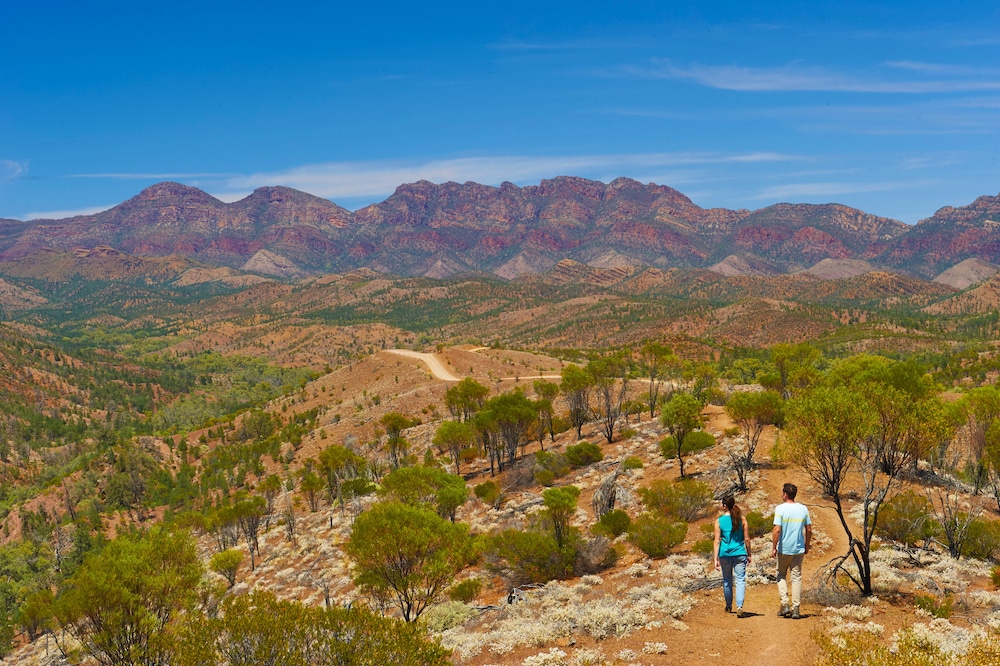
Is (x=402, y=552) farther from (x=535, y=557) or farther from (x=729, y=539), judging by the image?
(x=729, y=539)

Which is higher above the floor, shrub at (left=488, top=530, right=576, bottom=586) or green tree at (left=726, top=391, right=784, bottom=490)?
green tree at (left=726, top=391, right=784, bottom=490)

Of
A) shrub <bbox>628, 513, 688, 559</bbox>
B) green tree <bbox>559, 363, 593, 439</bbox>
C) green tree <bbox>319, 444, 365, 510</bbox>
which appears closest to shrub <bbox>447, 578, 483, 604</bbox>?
shrub <bbox>628, 513, 688, 559</bbox>

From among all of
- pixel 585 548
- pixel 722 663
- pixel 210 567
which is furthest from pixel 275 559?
pixel 722 663

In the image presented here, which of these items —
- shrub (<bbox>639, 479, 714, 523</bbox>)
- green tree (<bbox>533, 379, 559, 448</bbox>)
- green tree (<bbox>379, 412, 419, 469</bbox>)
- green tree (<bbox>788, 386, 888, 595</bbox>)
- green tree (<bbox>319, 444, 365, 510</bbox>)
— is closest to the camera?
green tree (<bbox>788, 386, 888, 595</bbox>)

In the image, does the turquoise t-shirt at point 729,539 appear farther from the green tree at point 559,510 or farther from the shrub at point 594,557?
the green tree at point 559,510

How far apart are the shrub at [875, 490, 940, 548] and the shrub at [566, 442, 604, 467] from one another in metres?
23.5

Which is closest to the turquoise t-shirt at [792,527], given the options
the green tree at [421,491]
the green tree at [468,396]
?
the green tree at [421,491]

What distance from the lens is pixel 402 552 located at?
65.3 ft

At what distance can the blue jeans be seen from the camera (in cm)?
1449

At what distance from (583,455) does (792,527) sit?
31767 mm

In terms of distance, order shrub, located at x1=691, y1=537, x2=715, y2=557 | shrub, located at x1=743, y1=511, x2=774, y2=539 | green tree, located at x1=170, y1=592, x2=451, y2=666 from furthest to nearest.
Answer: shrub, located at x1=743, y1=511, x2=774, y2=539 < shrub, located at x1=691, y1=537, x2=715, y2=557 < green tree, located at x1=170, y1=592, x2=451, y2=666

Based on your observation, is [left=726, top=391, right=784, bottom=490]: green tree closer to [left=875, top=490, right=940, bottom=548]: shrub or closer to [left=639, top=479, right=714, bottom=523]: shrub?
[left=639, top=479, right=714, bottom=523]: shrub

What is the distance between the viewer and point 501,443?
53781mm

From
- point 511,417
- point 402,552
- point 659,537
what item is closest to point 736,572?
point 659,537
